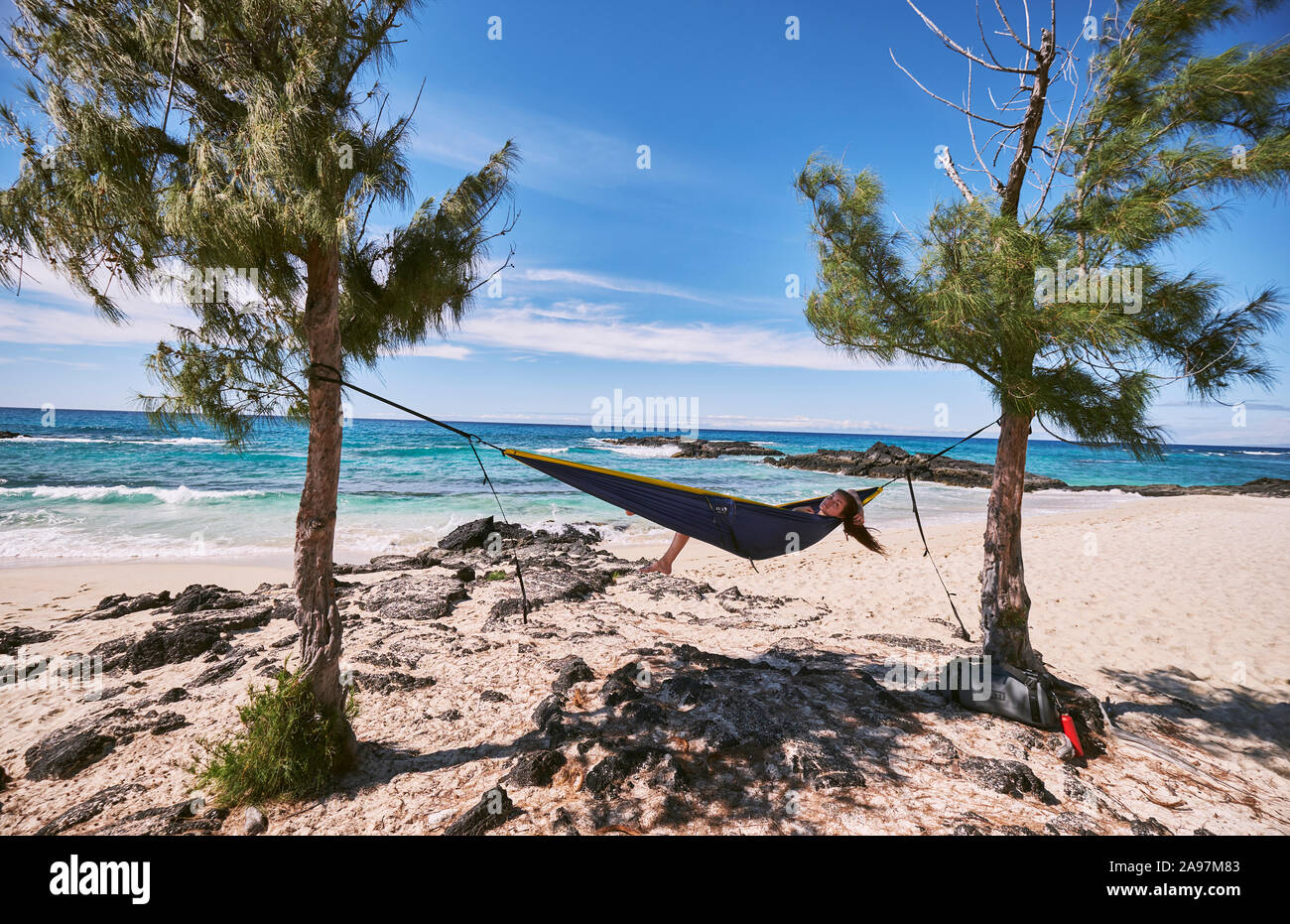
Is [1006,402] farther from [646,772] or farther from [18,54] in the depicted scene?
[18,54]

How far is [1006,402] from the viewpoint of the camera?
2.74m

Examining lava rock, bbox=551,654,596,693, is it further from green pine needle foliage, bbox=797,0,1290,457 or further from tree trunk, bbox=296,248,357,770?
green pine needle foliage, bbox=797,0,1290,457

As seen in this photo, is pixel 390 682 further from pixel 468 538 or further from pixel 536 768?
pixel 468 538

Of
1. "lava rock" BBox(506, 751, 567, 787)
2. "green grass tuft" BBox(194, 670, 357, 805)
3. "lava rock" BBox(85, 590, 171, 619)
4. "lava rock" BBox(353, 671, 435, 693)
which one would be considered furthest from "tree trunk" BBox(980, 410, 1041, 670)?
"lava rock" BBox(85, 590, 171, 619)

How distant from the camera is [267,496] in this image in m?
12.1

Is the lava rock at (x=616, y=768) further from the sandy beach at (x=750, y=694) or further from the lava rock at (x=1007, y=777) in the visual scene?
the lava rock at (x=1007, y=777)

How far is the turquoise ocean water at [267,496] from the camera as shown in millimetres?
7801

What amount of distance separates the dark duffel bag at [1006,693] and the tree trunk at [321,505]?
11.3 ft

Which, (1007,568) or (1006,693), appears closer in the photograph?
(1006,693)

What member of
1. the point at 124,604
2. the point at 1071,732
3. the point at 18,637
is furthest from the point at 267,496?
the point at 1071,732

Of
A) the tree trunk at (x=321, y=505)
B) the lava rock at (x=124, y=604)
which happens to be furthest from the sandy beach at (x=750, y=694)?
the tree trunk at (x=321, y=505)

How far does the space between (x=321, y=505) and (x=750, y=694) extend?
103 inches


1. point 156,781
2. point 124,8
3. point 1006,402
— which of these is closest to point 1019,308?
point 1006,402

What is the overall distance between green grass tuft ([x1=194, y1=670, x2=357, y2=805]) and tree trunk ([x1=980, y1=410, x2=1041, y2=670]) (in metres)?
3.72
